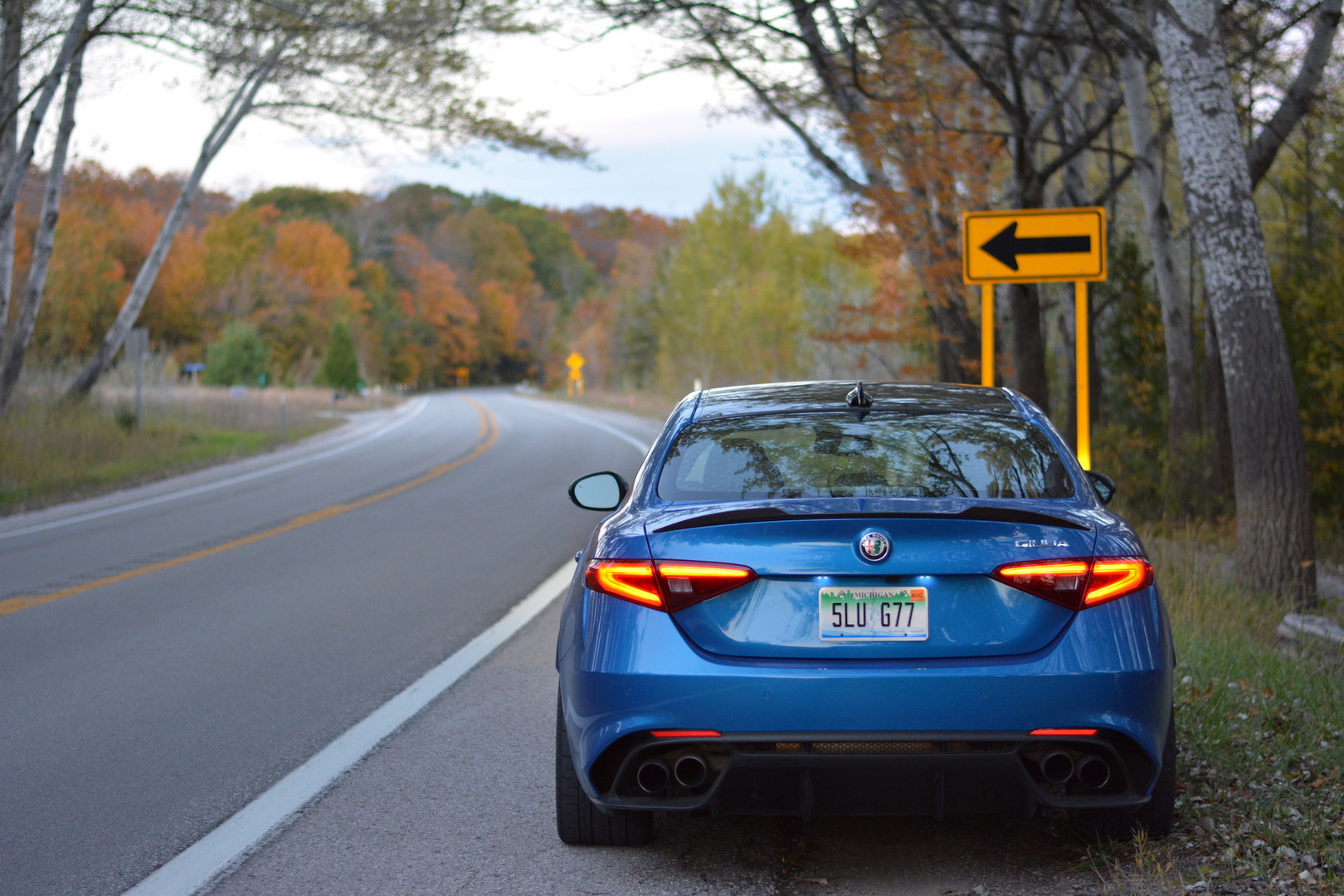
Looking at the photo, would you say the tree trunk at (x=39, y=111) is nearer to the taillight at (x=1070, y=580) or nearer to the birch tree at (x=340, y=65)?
the birch tree at (x=340, y=65)

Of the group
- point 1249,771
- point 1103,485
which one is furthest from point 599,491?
point 1249,771

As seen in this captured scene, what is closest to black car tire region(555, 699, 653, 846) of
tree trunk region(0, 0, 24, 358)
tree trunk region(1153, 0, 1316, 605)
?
tree trunk region(1153, 0, 1316, 605)

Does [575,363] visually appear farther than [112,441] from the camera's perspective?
Yes

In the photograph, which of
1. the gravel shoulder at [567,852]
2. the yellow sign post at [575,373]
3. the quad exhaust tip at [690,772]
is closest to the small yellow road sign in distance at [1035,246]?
the gravel shoulder at [567,852]

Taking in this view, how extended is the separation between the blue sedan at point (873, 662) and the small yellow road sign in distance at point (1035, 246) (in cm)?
598

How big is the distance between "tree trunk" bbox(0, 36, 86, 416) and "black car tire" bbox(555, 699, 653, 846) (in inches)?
766

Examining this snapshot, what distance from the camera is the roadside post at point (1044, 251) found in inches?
358

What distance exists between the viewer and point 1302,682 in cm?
579

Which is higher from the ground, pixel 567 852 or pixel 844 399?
pixel 844 399

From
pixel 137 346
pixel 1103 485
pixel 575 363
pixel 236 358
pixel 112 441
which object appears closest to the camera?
pixel 1103 485

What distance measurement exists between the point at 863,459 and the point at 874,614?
0.75 metres

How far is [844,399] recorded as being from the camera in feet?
14.9

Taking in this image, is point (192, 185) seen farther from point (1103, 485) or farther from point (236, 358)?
point (236, 358)

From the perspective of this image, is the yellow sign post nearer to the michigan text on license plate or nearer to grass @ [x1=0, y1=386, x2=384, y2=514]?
grass @ [x1=0, y1=386, x2=384, y2=514]
